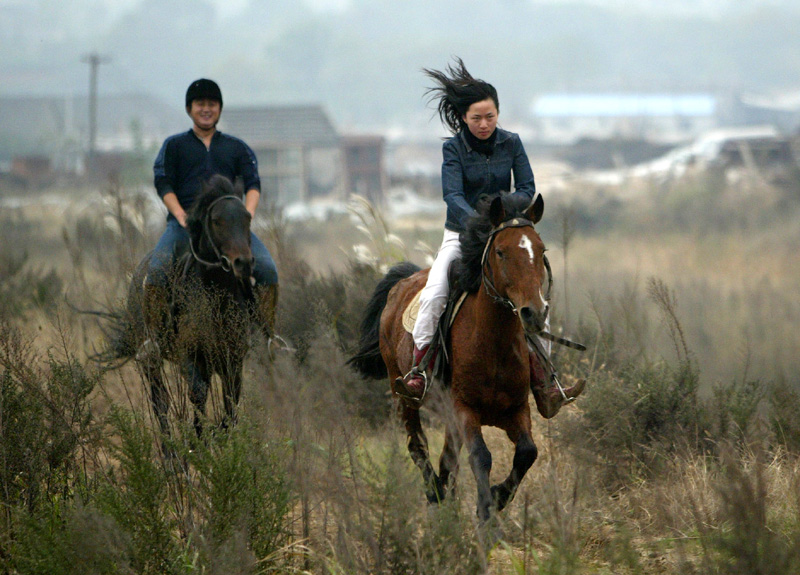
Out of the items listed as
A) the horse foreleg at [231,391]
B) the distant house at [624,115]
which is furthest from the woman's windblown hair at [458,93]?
the distant house at [624,115]

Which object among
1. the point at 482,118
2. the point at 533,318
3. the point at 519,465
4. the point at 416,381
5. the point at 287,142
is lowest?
the point at 519,465

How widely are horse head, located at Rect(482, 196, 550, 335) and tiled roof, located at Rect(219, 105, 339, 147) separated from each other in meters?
55.5

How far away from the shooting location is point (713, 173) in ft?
117

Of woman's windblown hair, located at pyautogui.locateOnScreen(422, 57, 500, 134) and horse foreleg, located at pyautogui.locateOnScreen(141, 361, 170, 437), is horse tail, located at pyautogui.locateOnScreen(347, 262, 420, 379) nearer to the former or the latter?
woman's windblown hair, located at pyautogui.locateOnScreen(422, 57, 500, 134)

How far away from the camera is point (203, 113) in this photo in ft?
24.9

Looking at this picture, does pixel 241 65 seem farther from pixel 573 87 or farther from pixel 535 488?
pixel 535 488

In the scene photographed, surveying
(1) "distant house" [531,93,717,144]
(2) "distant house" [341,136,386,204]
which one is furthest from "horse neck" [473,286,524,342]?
(1) "distant house" [531,93,717,144]

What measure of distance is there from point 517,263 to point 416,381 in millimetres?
1196

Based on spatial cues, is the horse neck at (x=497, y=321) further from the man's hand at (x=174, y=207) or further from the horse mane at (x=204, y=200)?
the man's hand at (x=174, y=207)

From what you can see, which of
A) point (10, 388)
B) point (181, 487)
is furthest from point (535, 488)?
point (10, 388)

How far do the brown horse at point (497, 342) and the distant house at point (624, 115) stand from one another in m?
91.7

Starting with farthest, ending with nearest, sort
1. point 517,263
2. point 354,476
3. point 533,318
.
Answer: point 517,263
point 533,318
point 354,476

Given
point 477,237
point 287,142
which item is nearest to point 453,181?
point 477,237

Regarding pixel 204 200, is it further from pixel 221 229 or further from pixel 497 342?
pixel 497 342
